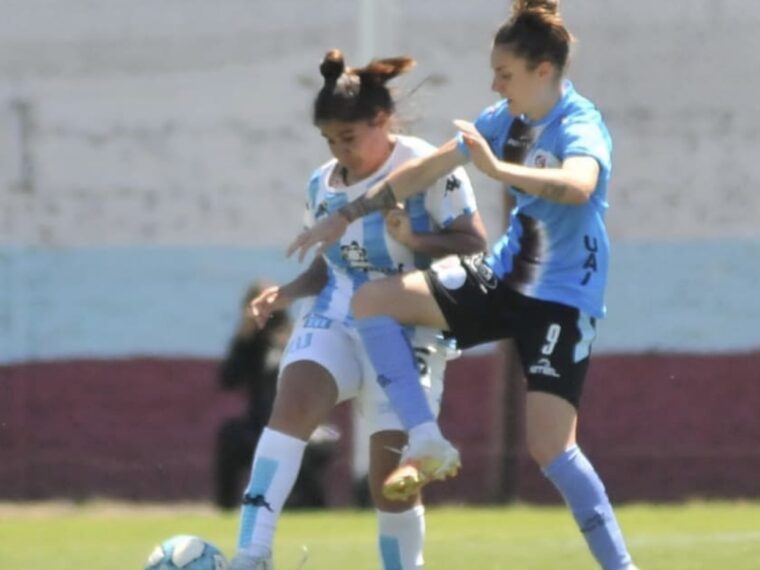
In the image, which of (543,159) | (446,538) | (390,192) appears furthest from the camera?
(446,538)

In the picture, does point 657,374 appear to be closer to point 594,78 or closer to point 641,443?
point 641,443

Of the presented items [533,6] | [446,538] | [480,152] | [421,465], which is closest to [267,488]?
[421,465]

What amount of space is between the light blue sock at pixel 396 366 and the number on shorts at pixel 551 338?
0.47 metres

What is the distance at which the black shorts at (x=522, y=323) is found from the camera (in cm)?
698

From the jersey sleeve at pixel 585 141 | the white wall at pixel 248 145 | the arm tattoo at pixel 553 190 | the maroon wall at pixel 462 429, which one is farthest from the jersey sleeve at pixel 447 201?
the white wall at pixel 248 145

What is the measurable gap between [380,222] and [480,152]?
2.97 ft

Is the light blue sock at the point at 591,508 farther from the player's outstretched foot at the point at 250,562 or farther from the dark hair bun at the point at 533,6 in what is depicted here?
the dark hair bun at the point at 533,6

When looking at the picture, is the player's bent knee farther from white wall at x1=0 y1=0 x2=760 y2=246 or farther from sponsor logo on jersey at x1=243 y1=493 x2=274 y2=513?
white wall at x1=0 y1=0 x2=760 y2=246

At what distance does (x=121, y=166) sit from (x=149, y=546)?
7768mm

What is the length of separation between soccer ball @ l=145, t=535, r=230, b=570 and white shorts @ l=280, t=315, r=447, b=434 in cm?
77

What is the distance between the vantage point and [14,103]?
18.2m

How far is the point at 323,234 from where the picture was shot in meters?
7.19

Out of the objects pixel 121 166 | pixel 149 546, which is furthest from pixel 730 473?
pixel 149 546

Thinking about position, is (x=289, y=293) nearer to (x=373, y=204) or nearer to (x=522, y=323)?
(x=373, y=204)
